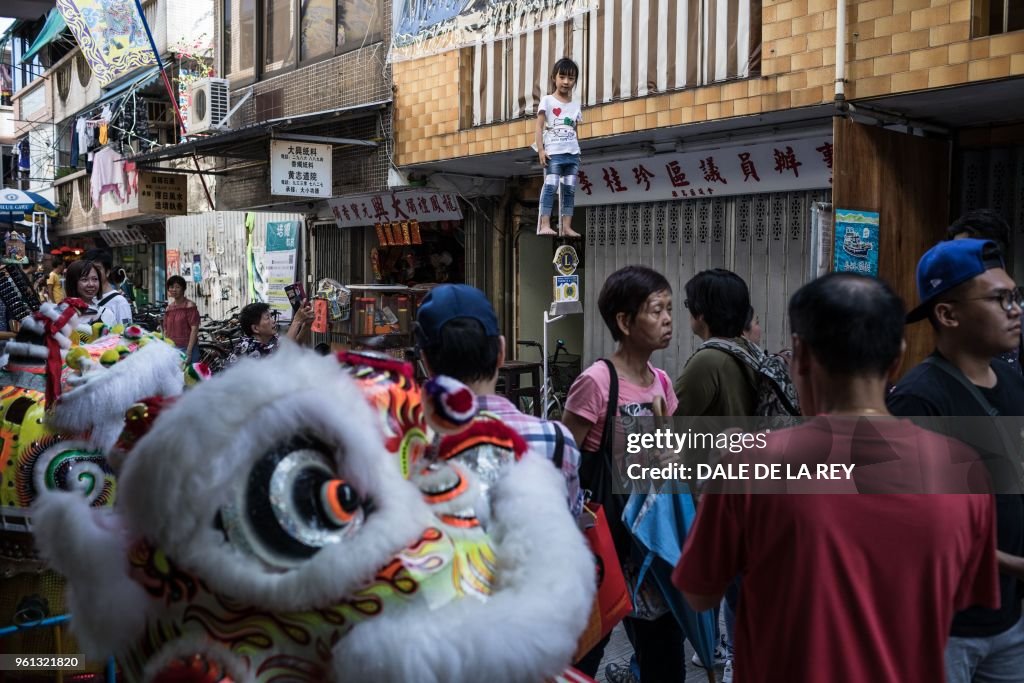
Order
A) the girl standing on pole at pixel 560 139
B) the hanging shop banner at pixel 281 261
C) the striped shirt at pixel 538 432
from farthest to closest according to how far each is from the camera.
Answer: the hanging shop banner at pixel 281 261 < the girl standing on pole at pixel 560 139 < the striped shirt at pixel 538 432

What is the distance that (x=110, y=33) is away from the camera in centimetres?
1256

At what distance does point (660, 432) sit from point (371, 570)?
2.13m

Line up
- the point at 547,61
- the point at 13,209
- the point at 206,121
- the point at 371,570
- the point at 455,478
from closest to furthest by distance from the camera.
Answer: the point at 371,570 < the point at 455,478 < the point at 547,61 < the point at 206,121 < the point at 13,209

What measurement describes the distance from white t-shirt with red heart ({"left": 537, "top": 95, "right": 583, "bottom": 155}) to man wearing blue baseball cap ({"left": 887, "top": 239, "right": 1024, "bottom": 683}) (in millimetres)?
4586

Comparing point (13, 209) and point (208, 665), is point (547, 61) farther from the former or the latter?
point (13, 209)

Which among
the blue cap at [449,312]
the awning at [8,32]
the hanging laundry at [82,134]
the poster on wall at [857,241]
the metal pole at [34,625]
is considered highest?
the awning at [8,32]

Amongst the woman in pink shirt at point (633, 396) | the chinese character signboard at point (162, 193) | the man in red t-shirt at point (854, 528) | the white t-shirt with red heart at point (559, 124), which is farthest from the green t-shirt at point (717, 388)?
the chinese character signboard at point (162, 193)

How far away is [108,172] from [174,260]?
3.05 metres

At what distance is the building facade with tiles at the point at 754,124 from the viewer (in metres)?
6.14

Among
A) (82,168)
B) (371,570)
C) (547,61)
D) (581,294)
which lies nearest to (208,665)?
(371,570)

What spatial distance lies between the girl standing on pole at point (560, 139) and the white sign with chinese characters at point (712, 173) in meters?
1.58

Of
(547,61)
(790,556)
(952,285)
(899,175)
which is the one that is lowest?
(790,556)

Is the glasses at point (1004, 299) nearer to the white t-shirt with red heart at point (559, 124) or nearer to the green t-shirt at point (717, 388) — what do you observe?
the green t-shirt at point (717, 388)

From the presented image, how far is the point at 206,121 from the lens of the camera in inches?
525
